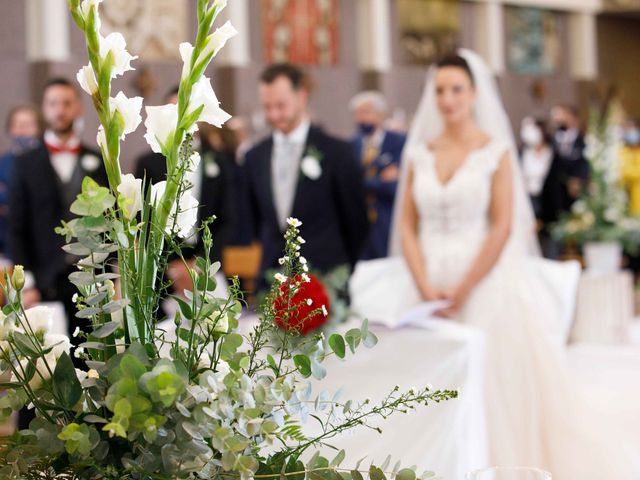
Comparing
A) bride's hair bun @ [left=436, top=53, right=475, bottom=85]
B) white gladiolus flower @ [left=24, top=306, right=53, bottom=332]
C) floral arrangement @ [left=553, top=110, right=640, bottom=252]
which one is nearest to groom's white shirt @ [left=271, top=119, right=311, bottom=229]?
bride's hair bun @ [left=436, top=53, right=475, bottom=85]

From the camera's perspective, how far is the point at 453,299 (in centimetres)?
437

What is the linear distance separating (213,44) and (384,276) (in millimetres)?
3445

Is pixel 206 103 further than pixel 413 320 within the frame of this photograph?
No

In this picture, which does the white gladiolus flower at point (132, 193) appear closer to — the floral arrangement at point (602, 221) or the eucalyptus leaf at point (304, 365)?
the eucalyptus leaf at point (304, 365)

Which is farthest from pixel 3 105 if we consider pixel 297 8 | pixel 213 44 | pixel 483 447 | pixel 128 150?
pixel 213 44

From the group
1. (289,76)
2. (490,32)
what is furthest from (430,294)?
(490,32)

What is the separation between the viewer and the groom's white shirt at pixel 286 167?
5.06 metres

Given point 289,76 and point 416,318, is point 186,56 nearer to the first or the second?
point 416,318

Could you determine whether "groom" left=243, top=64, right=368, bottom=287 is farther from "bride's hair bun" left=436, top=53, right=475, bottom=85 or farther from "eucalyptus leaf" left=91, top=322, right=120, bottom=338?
"eucalyptus leaf" left=91, top=322, right=120, bottom=338

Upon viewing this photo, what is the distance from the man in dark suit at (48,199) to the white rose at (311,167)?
887 millimetres

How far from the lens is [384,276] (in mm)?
4523

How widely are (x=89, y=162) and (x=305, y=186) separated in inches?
38.8

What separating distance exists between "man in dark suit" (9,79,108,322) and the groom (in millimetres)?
731

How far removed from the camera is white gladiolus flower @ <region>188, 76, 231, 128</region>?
44.3 inches
